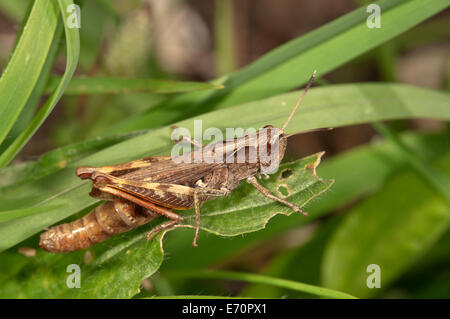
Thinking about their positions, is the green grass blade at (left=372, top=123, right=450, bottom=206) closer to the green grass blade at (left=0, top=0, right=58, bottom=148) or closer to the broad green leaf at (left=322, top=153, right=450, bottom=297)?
the broad green leaf at (left=322, top=153, right=450, bottom=297)

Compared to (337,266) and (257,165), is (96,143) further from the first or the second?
(337,266)

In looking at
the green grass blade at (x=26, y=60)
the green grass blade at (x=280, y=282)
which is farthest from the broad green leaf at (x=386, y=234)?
the green grass blade at (x=26, y=60)

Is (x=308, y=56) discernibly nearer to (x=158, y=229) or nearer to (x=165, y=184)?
(x=165, y=184)

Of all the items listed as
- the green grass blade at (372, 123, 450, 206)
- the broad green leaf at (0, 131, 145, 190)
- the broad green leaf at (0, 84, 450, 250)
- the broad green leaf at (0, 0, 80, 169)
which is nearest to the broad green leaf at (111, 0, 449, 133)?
the broad green leaf at (0, 84, 450, 250)

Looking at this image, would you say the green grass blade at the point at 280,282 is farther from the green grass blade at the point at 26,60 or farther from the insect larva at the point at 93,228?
the green grass blade at the point at 26,60

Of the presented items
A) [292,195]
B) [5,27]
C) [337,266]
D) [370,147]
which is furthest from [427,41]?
[5,27]

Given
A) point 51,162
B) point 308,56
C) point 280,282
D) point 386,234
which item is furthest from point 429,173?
point 51,162
